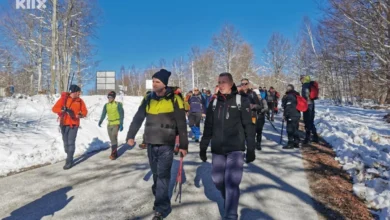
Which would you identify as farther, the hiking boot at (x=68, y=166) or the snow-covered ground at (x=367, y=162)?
the hiking boot at (x=68, y=166)

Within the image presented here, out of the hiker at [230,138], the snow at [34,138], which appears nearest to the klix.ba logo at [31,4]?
the snow at [34,138]

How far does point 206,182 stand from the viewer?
5707 mm

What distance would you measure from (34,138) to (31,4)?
2019 cm

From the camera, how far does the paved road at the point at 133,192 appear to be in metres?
4.26

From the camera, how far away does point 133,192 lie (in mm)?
5152

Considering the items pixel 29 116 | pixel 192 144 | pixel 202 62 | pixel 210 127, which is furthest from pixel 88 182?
pixel 202 62

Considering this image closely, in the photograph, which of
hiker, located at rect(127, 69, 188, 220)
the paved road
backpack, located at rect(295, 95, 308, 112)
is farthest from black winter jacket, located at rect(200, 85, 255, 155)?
backpack, located at rect(295, 95, 308, 112)

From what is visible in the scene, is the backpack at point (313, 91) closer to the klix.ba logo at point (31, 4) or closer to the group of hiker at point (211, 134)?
the group of hiker at point (211, 134)

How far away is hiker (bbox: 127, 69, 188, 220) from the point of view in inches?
161

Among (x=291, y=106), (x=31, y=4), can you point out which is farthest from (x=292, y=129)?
(x=31, y=4)

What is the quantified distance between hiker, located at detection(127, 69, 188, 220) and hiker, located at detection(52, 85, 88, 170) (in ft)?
11.7

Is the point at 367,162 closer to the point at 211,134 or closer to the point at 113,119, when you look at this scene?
the point at 211,134

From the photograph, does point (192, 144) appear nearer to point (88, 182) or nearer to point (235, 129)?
point (88, 182)

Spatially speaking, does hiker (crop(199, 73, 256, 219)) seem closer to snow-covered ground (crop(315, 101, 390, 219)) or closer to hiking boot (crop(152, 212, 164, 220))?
hiking boot (crop(152, 212, 164, 220))
